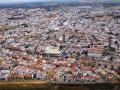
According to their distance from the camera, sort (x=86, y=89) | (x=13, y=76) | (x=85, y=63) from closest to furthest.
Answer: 1. (x=86, y=89)
2. (x=13, y=76)
3. (x=85, y=63)

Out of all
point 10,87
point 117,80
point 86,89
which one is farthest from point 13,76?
point 117,80

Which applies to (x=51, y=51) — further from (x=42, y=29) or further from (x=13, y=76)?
(x=42, y=29)

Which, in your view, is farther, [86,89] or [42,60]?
[42,60]

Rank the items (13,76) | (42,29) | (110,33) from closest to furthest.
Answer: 1. (13,76)
2. (110,33)
3. (42,29)

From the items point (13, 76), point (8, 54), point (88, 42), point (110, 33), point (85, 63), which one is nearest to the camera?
point (13, 76)

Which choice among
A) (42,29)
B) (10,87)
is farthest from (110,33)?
(10,87)

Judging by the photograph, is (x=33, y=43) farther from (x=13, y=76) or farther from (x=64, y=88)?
(x=64, y=88)

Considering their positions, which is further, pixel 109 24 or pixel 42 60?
pixel 109 24

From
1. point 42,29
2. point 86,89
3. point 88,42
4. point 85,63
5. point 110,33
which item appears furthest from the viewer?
point 42,29
